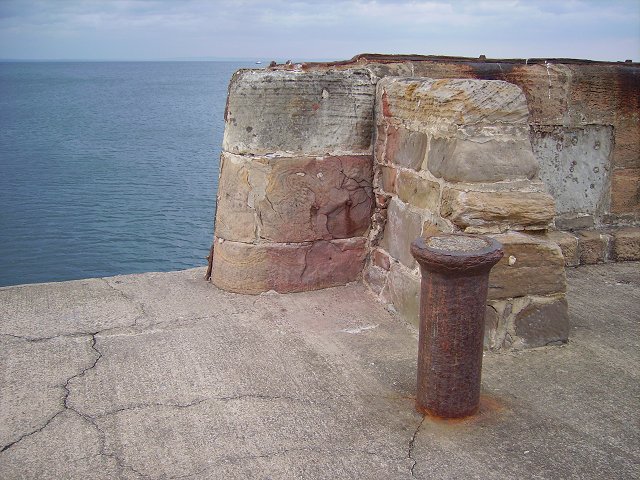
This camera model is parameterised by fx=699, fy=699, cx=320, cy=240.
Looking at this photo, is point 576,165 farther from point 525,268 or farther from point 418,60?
point 525,268

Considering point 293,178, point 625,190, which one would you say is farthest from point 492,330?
point 625,190

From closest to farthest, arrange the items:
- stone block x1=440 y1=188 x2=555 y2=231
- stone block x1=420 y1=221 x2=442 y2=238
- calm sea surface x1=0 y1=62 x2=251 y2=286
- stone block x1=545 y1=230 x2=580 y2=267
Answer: stone block x1=440 y1=188 x2=555 y2=231 < stone block x1=420 y1=221 x2=442 y2=238 < stone block x1=545 y1=230 x2=580 y2=267 < calm sea surface x1=0 y1=62 x2=251 y2=286

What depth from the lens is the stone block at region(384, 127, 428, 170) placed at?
4078 mm

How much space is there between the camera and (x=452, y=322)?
9.61ft

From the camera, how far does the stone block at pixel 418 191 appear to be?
3.89 metres

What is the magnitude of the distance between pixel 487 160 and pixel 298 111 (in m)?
1.40

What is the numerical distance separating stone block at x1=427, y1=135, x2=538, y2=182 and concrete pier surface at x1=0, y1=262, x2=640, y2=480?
3.09 ft

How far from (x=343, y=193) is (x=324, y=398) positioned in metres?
1.81

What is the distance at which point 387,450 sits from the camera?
279 centimetres

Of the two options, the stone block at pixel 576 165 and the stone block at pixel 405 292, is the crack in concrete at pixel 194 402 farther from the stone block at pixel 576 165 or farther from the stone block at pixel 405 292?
the stone block at pixel 576 165

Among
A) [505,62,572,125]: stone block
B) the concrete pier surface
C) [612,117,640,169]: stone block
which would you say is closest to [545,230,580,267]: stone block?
the concrete pier surface

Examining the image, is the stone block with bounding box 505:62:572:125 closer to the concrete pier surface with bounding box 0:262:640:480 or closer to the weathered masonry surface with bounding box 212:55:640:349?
the weathered masonry surface with bounding box 212:55:640:349

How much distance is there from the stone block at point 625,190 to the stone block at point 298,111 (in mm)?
2112

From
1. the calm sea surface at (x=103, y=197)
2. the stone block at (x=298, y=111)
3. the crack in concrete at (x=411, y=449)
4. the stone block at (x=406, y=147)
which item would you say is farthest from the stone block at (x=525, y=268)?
the calm sea surface at (x=103, y=197)
